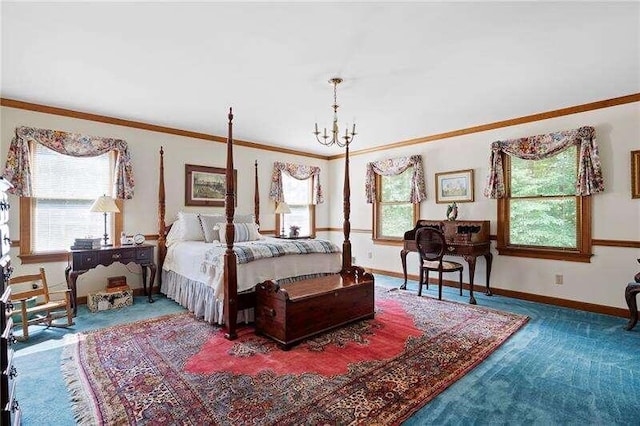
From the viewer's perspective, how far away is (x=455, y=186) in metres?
5.07

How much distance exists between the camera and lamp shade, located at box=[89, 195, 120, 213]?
12.8 feet

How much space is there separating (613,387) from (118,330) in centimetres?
400

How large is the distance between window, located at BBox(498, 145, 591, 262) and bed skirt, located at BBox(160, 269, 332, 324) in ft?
8.99

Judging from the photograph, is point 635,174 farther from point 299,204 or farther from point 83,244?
point 83,244

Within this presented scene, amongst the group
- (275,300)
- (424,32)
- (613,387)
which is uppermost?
(424,32)

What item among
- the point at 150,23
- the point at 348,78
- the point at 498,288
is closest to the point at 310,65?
the point at 348,78

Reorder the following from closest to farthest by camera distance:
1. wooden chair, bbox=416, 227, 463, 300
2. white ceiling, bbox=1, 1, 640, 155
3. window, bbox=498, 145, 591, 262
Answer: white ceiling, bbox=1, 1, 640, 155, window, bbox=498, 145, 591, 262, wooden chair, bbox=416, 227, 463, 300

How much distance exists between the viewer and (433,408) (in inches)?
77.1

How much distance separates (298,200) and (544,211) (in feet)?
13.4

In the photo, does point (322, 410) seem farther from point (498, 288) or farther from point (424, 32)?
point (498, 288)

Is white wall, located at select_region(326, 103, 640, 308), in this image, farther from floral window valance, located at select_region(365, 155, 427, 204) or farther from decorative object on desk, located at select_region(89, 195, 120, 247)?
decorative object on desk, located at select_region(89, 195, 120, 247)

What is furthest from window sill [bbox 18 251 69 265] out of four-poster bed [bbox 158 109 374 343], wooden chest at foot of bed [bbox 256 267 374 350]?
wooden chest at foot of bed [bbox 256 267 374 350]

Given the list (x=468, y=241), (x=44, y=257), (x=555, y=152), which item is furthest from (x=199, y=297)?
(x=555, y=152)

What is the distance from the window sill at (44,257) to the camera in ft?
12.3
